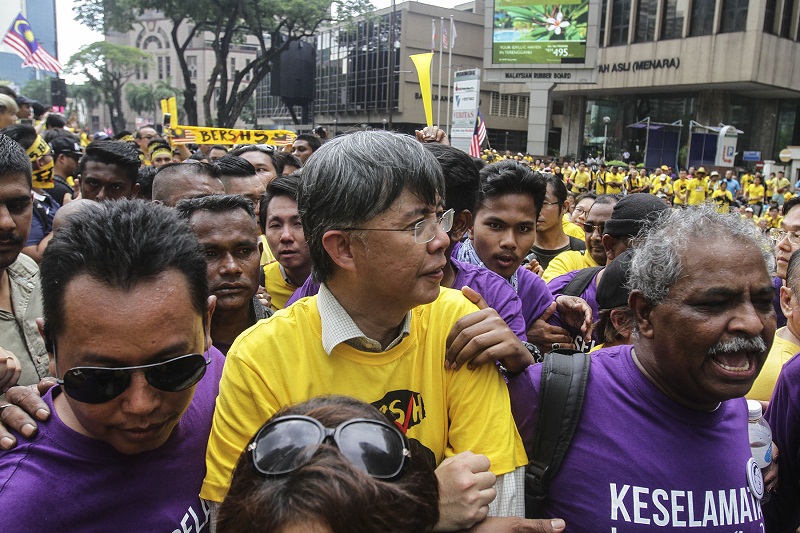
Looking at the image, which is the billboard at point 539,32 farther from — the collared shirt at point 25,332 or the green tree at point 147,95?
the green tree at point 147,95

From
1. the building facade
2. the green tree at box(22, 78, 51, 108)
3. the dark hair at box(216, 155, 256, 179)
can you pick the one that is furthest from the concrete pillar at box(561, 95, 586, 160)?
the green tree at box(22, 78, 51, 108)

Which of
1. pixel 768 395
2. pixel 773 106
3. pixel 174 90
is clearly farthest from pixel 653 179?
pixel 174 90

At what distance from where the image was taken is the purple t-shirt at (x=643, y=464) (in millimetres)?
1713

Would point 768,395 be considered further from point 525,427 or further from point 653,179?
point 653,179

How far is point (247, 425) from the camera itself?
1.55 m

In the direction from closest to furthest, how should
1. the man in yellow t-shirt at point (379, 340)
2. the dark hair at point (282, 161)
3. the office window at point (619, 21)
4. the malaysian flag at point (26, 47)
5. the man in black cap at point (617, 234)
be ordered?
the man in yellow t-shirt at point (379, 340) < the man in black cap at point (617, 234) < the dark hair at point (282, 161) < the malaysian flag at point (26, 47) < the office window at point (619, 21)

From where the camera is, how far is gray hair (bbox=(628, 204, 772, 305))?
183 centimetres

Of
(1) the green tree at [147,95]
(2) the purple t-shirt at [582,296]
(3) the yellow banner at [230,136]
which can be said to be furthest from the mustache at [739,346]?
(1) the green tree at [147,95]

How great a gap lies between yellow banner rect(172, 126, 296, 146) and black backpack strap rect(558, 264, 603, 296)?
8970 mm

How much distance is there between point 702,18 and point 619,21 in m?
5.17

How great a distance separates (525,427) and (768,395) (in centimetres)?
124

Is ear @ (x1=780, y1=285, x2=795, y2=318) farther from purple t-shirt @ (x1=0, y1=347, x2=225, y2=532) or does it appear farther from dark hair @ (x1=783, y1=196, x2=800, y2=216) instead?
purple t-shirt @ (x1=0, y1=347, x2=225, y2=532)

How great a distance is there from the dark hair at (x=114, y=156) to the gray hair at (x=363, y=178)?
10.3ft

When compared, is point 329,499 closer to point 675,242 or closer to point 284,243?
point 675,242
